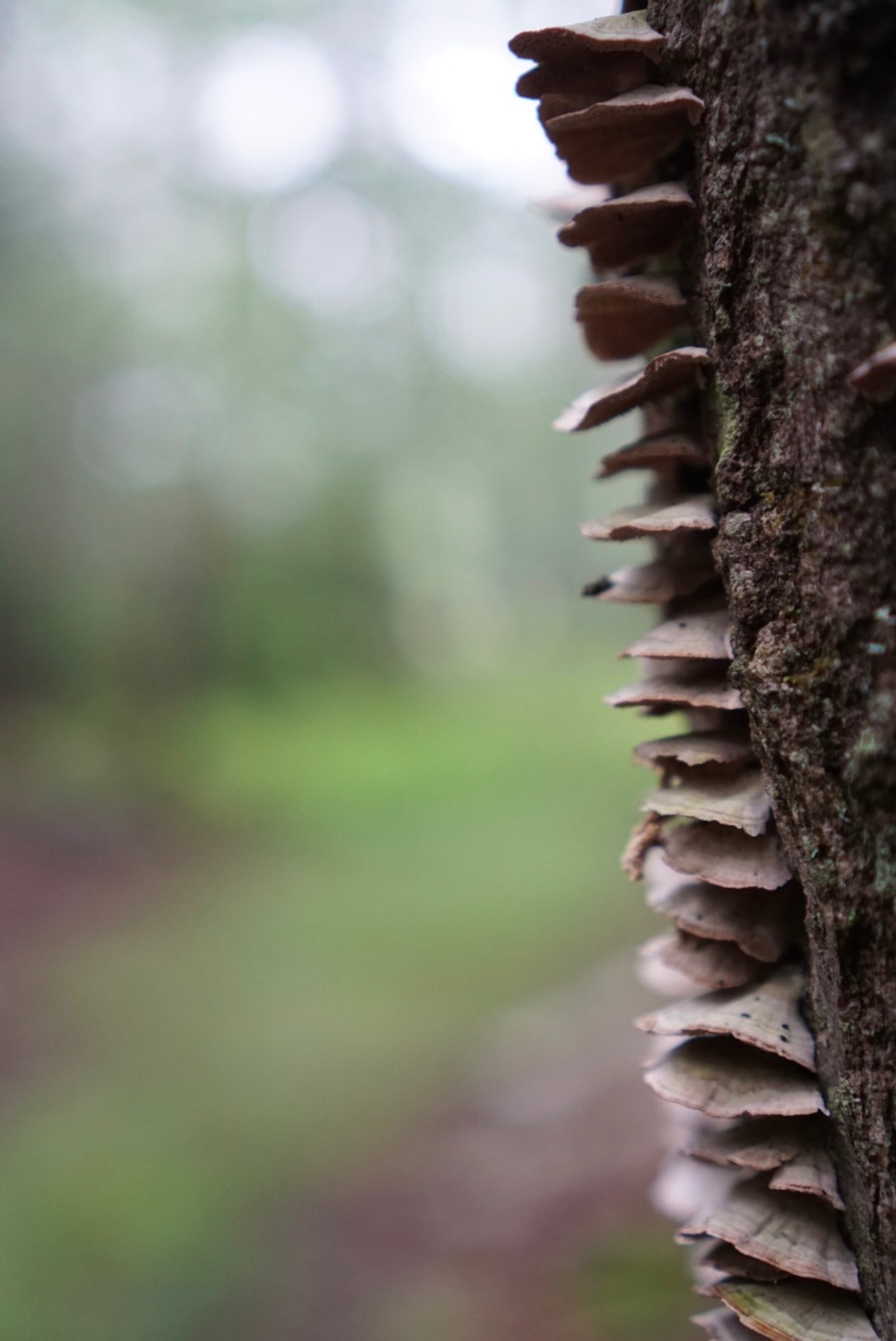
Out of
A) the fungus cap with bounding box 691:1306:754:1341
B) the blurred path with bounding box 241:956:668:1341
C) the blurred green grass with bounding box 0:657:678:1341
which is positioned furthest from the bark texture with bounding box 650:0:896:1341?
the blurred green grass with bounding box 0:657:678:1341

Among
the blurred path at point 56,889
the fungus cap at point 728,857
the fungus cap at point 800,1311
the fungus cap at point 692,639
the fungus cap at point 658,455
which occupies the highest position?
the blurred path at point 56,889

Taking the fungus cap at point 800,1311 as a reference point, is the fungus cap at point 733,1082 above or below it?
above

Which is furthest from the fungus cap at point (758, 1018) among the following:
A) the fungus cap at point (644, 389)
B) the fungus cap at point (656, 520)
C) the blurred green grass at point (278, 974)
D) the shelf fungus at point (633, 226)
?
the blurred green grass at point (278, 974)

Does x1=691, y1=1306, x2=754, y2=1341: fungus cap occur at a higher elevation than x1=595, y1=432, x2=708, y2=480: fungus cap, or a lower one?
lower

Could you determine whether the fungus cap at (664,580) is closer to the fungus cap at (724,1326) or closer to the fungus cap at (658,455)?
the fungus cap at (658,455)

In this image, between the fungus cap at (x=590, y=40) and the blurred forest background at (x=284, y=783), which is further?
the blurred forest background at (x=284, y=783)

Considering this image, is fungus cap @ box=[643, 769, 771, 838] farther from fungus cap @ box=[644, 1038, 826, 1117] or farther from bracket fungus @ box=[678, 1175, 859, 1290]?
bracket fungus @ box=[678, 1175, 859, 1290]

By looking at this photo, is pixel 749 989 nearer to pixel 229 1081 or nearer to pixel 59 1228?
pixel 59 1228
